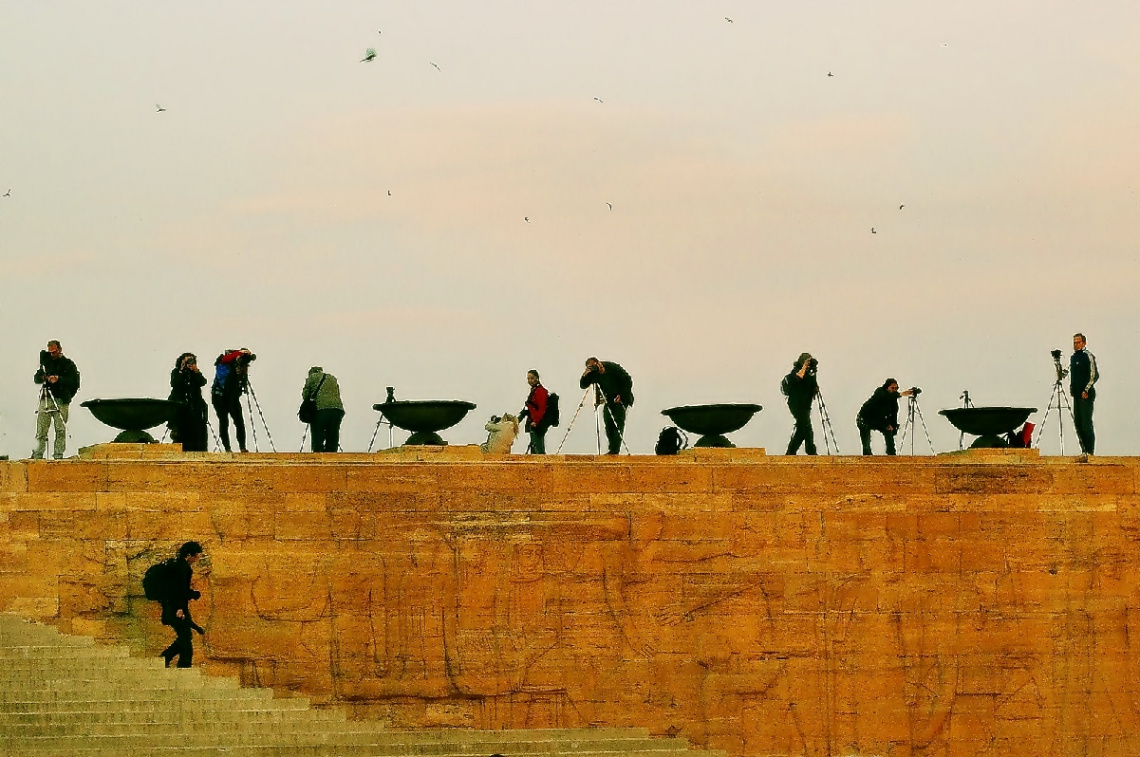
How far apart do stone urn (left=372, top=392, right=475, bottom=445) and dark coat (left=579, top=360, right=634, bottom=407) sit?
1561 millimetres

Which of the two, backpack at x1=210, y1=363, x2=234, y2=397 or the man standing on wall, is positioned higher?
backpack at x1=210, y1=363, x2=234, y2=397

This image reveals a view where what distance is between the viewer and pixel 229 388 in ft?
64.6

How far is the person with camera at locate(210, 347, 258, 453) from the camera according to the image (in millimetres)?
19688

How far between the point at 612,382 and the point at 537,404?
30.3 inches

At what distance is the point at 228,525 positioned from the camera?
59.9 ft

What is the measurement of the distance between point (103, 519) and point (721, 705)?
18.7 ft

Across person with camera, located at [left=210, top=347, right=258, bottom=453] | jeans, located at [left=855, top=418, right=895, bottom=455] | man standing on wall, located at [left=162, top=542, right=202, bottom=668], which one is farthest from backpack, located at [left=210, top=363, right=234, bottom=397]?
jeans, located at [left=855, top=418, right=895, bottom=455]

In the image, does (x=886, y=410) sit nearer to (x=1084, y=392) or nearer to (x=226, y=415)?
(x=1084, y=392)

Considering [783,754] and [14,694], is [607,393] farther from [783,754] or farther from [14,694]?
[14,694]

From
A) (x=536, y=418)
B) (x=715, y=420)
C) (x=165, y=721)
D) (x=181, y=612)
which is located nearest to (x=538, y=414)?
(x=536, y=418)

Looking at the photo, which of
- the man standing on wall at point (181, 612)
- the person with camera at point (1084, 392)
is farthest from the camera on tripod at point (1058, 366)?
the man standing on wall at point (181, 612)

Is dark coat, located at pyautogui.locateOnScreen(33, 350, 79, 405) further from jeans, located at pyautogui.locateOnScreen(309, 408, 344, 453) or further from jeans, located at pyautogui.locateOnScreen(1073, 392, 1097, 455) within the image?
jeans, located at pyautogui.locateOnScreen(1073, 392, 1097, 455)

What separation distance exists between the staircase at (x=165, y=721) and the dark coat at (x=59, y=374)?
2903 millimetres

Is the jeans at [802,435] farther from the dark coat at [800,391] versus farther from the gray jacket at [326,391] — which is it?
the gray jacket at [326,391]
